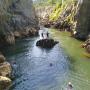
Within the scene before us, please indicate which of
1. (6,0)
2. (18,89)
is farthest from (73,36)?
(18,89)

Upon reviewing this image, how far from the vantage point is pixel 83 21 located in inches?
3194

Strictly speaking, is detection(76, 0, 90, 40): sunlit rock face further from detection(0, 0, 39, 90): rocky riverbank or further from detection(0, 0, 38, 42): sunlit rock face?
detection(0, 0, 38, 42): sunlit rock face

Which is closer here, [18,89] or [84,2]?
[18,89]

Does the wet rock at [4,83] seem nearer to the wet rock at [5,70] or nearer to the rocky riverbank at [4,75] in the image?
the rocky riverbank at [4,75]

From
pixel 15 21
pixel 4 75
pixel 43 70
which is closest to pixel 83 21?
pixel 15 21

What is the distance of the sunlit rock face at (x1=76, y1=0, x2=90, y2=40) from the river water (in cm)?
1650

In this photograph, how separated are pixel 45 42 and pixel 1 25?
1315 centimetres

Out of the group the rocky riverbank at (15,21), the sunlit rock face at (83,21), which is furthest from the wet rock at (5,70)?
the sunlit rock face at (83,21)

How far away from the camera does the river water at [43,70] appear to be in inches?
1547

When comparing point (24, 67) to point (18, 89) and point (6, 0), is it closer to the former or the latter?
point (18, 89)

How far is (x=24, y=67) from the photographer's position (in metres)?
48.8

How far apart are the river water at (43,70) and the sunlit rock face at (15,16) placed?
779 cm

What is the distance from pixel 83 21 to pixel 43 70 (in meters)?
38.3

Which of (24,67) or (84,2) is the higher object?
(84,2)
